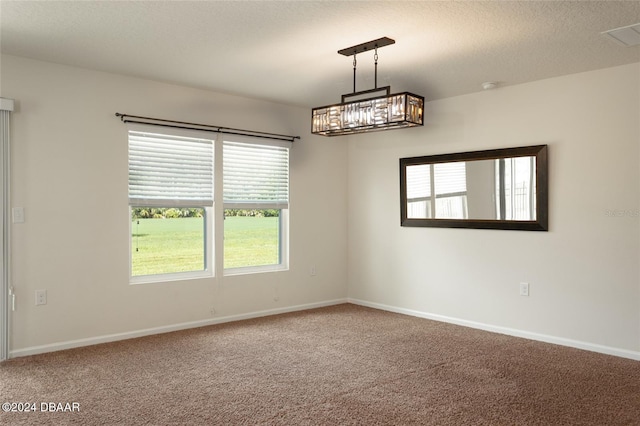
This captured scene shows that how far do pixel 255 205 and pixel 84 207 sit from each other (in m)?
1.84

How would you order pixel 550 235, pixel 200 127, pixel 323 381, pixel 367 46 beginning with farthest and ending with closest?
pixel 200 127 → pixel 550 235 → pixel 367 46 → pixel 323 381

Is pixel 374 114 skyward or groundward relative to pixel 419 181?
skyward

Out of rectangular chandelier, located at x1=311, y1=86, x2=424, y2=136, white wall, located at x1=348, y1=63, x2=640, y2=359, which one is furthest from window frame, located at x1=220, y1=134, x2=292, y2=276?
rectangular chandelier, located at x1=311, y1=86, x2=424, y2=136

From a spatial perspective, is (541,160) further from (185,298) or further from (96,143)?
(96,143)

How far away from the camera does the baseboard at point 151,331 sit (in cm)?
422

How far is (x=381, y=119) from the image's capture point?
12.9ft

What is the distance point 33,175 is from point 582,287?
16.0ft

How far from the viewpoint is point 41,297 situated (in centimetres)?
427

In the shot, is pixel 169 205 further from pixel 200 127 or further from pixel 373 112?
pixel 373 112

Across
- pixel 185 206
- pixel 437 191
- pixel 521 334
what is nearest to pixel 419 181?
pixel 437 191

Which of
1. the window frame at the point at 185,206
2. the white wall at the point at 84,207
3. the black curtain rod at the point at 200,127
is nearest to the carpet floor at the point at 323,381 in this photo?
the white wall at the point at 84,207

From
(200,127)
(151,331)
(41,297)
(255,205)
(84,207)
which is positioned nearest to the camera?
(41,297)

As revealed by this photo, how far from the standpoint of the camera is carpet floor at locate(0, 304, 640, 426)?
301 centimetres

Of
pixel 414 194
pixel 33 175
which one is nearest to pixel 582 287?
pixel 414 194
